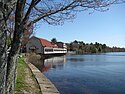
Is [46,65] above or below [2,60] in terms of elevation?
below

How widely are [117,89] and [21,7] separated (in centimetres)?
1501

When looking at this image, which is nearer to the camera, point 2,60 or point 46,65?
point 2,60

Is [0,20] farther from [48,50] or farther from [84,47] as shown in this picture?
[84,47]

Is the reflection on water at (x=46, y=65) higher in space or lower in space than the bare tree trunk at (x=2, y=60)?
lower

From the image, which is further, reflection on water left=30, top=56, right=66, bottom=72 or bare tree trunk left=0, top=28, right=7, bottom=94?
reflection on water left=30, top=56, right=66, bottom=72

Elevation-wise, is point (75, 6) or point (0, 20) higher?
point (75, 6)

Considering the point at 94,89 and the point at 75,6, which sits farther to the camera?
the point at 94,89

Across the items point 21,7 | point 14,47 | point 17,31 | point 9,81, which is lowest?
point 9,81

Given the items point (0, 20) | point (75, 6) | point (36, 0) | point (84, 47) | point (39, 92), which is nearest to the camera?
point (0, 20)

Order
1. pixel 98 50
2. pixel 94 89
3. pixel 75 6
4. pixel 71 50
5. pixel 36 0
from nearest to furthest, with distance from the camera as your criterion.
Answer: pixel 36 0 → pixel 75 6 → pixel 94 89 → pixel 71 50 → pixel 98 50

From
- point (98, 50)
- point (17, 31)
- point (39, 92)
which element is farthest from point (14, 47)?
point (98, 50)

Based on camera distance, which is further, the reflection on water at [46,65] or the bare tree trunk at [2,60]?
the reflection on water at [46,65]

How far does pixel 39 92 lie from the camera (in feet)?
41.8

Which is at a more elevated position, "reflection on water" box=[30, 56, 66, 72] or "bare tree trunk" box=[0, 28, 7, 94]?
"bare tree trunk" box=[0, 28, 7, 94]
